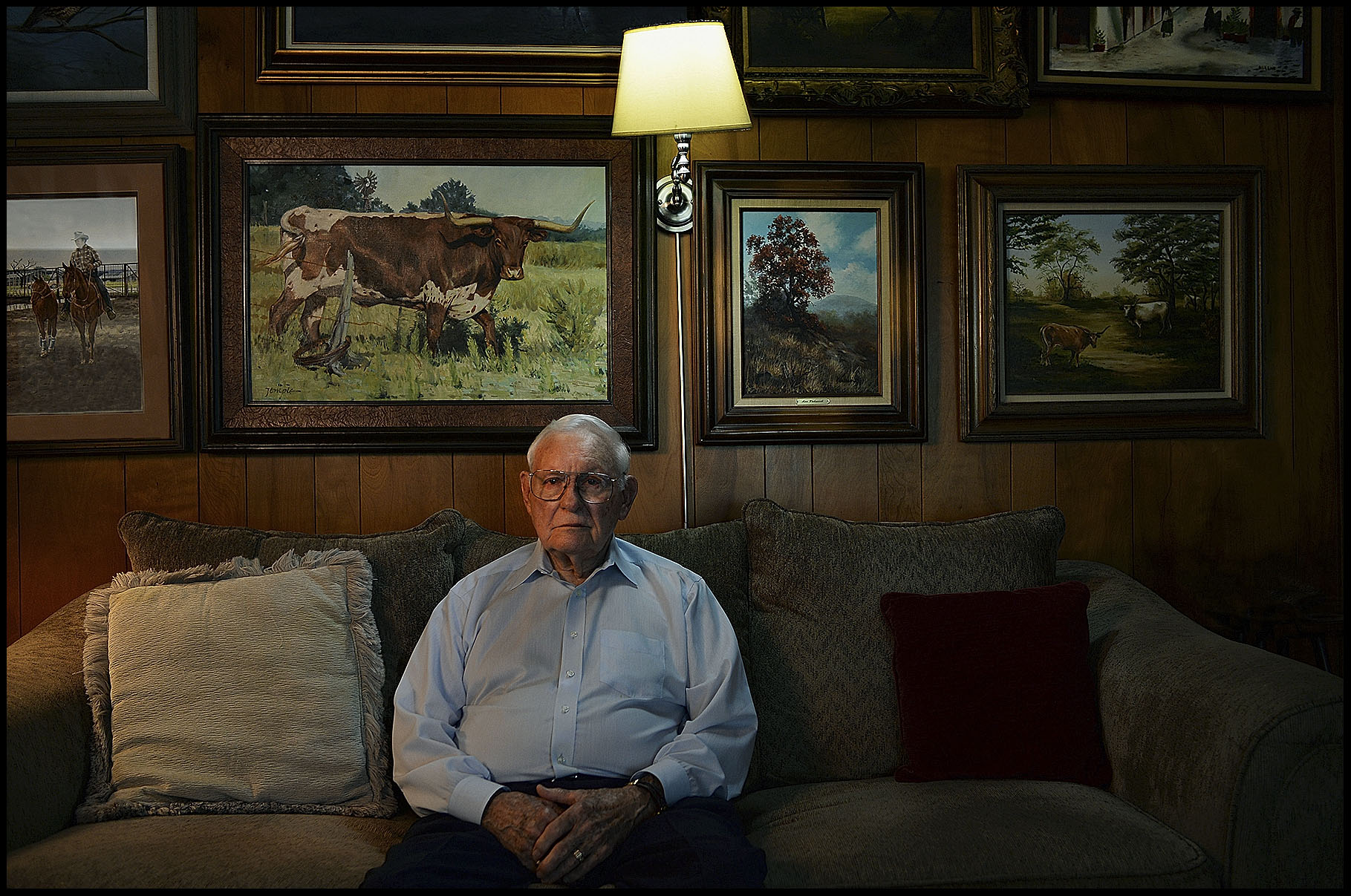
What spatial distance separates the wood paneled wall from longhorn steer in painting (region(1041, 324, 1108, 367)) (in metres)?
0.23

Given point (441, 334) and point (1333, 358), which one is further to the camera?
point (1333, 358)

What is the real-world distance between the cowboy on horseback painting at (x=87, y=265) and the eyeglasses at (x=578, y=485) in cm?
132

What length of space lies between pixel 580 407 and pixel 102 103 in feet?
4.56

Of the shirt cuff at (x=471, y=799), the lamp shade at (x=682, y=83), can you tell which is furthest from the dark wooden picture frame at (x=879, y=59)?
the shirt cuff at (x=471, y=799)

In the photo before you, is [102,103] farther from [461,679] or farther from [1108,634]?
[1108,634]

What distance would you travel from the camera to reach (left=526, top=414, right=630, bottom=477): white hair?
5.99 feet

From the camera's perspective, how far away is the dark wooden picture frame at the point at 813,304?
2.44 m

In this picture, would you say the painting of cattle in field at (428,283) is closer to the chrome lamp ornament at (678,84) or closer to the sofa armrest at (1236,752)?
the chrome lamp ornament at (678,84)

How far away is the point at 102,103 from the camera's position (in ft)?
7.67

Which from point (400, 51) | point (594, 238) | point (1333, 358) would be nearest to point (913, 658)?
point (594, 238)

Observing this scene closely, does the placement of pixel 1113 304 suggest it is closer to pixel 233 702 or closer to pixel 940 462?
pixel 940 462

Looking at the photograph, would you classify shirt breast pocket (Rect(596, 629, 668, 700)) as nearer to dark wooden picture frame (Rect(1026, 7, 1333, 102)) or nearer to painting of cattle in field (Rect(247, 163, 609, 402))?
painting of cattle in field (Rect(247, 163, 609, 402))

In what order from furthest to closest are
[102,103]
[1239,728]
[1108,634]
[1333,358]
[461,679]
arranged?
[1333,358]
[102,103]
[1108,634]
[461,679]
[1239,728]

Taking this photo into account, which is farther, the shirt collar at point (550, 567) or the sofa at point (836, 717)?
the shirt collar at point (550, 567)
